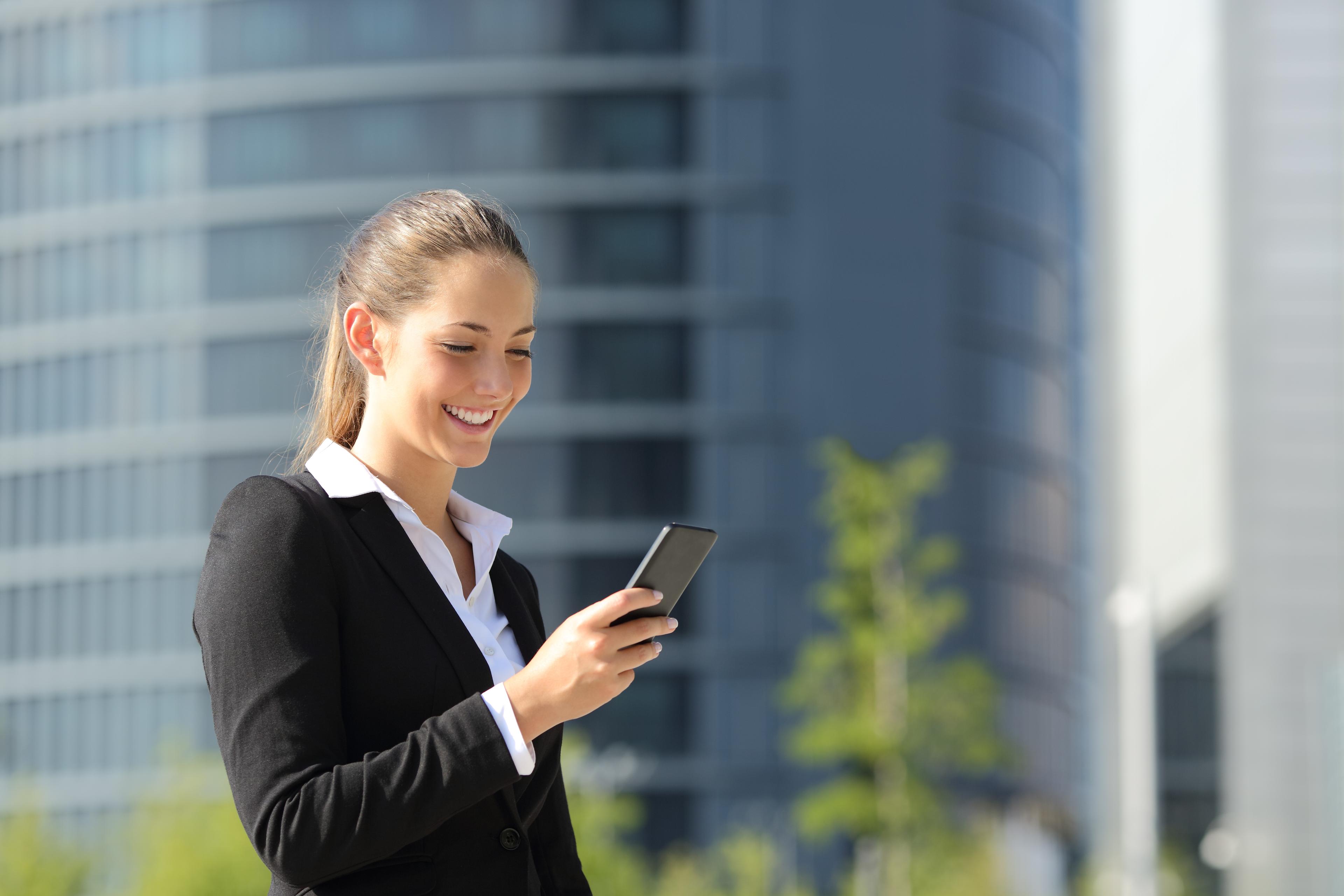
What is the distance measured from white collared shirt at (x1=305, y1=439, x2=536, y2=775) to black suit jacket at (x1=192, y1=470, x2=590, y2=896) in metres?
0.03

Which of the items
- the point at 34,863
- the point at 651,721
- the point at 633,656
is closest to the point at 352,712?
the point at 633,656

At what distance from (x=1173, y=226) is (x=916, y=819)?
59.6 metres

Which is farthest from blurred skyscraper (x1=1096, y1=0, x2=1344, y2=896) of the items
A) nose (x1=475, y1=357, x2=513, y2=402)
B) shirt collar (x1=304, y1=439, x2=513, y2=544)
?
nose (x1=475, y1=357, x2=513, y2=402)

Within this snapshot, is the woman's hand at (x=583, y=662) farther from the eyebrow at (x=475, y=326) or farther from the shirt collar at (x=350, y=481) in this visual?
the eyebrow at (x=475, y=326)

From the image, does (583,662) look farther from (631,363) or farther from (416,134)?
(416,134)

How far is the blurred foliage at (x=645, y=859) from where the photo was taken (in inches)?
1222

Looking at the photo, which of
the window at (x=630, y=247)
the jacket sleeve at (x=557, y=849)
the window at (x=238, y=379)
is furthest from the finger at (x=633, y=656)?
the window at (x=238, y=379)

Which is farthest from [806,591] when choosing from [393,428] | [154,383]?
[393,428]

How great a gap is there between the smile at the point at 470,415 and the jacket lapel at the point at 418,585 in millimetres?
130

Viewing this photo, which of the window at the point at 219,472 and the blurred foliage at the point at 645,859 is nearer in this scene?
the blurred foliage at the point at 645,859

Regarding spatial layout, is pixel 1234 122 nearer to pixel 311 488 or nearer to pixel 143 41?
pixel 143 41

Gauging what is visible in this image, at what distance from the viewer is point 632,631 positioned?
175cm

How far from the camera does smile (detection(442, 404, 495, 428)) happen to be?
2.00 metres

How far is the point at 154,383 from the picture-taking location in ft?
167
